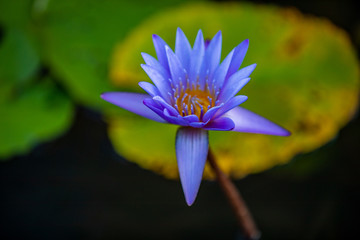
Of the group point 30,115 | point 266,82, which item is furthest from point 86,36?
point 266,82

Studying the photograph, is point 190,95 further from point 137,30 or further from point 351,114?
point 351,114

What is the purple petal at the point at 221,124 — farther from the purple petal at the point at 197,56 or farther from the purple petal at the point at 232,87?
the purple petal at the point at 197,56

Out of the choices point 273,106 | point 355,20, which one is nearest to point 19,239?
point 273,106

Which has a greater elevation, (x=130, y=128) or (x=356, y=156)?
(x=130, y=128)

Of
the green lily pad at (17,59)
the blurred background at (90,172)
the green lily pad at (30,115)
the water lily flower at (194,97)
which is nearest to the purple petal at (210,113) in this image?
the water lily flower at (194,97)

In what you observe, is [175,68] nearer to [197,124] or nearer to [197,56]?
[197,56]

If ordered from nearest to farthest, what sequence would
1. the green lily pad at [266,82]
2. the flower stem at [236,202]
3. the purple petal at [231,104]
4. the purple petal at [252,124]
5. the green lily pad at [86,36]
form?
1. the purple petal at [231,104]
2. the purple petal at [252,124]
3. the flower stem at [236,202]
4. the green lily pad at [266,82]
5. the green lily pad at [86,36]

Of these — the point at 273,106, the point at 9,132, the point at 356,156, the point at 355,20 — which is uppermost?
the point at 355,20

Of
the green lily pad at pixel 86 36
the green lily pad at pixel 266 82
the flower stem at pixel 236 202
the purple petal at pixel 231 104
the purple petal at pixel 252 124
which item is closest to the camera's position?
the purple petal at pixel 231 104
